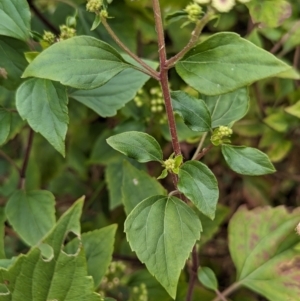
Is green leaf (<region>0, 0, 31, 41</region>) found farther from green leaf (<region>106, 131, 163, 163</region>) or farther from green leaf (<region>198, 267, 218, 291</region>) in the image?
green leaf (<region>198, 267, 218, 291</region>)

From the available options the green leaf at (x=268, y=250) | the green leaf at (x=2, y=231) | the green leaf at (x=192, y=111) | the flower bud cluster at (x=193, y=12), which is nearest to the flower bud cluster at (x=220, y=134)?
the green leaf at (x=192, y=111)

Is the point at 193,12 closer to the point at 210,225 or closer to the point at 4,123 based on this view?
the point at 4,123

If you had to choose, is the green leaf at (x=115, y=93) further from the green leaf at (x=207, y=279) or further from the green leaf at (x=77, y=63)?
the green leaf at (x=207, y=279)

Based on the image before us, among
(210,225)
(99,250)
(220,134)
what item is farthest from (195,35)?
(210,225)

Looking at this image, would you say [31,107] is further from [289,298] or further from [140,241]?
[289,298]

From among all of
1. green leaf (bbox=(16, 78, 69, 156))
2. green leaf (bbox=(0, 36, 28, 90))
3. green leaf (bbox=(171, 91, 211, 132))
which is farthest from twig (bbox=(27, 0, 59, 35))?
green leaf (bbox=(171, 91, 211, 132))
